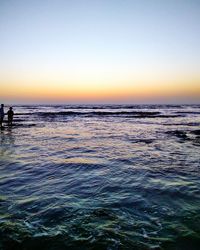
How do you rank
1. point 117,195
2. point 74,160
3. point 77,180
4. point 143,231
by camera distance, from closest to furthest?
point 143,231 → point 117,195 → point 77,180 → point 74,160

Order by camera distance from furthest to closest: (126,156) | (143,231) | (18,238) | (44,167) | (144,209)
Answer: (126,156)
(44,167)
(144,209)
(143,231)
(18,238)

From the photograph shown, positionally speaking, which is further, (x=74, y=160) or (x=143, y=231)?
(x=74, y=160)

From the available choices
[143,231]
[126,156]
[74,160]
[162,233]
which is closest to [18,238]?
[143,231]

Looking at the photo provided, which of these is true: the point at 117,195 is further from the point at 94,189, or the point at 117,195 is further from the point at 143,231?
the point at 143,231

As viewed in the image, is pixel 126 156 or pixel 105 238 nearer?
pixel 105 238

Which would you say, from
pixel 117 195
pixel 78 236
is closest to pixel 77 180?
pixel 117 195

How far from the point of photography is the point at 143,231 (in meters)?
3.90

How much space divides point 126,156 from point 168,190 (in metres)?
4.36

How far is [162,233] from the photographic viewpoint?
3838 millimetres

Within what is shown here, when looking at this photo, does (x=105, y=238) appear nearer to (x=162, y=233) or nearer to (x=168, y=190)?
(x=162, y=233)

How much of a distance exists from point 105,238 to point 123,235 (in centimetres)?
32

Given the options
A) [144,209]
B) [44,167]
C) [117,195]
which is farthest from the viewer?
[44,167]

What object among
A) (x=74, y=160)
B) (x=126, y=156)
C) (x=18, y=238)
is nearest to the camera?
(x=18, y=238)

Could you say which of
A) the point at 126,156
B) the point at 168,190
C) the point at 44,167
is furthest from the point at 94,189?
the point at 126,156
